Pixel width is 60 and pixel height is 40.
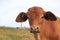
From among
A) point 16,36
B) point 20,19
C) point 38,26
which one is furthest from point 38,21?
point 16,36

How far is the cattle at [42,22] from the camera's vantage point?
1608 cm

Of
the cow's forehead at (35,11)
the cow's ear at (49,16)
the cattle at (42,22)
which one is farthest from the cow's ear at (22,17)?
the cow's ear at (49,16)

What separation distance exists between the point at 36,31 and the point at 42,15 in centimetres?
122

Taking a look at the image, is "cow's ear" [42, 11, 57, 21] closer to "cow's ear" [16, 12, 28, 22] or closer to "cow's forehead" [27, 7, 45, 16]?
"cow's forehead" [27, 7, 45, 16]

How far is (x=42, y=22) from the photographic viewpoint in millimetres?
17094

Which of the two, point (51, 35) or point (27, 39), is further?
point (27, 39)

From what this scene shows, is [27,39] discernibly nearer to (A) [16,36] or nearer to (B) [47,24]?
(A) [16,36]

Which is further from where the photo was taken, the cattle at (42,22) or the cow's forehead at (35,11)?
the cow's forehead at (35,11)

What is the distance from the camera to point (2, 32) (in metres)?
37.7

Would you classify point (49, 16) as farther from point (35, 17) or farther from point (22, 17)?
point (22, 17)

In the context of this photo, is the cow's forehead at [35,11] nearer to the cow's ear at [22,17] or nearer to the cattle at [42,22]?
the cattle at [42,22]

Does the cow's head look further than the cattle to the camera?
No

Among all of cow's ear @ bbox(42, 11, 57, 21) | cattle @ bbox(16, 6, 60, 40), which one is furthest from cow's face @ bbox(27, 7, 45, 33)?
cow's ear @ bbox(42, 11, 57, 21)

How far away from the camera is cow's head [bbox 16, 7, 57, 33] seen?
1585 cm
